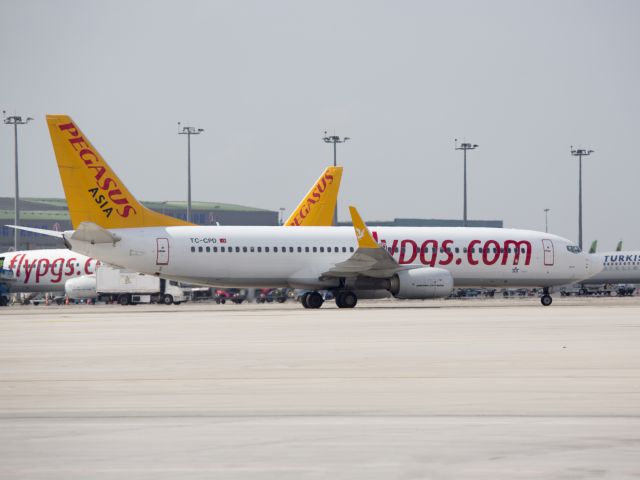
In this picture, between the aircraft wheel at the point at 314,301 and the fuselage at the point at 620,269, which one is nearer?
the aircraft wheel at the point at 314,301

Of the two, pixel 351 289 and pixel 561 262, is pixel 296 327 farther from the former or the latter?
pixel 561 262

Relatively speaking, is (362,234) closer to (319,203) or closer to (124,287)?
(319,203)

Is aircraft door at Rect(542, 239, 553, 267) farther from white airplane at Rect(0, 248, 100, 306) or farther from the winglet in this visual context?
white airplane at Rect(0, 248, 100, 306)

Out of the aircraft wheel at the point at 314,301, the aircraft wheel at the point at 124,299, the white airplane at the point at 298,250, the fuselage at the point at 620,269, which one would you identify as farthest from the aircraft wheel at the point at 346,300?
the fuselage at the point at 620,269

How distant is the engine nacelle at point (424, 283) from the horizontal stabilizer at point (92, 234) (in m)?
13.4

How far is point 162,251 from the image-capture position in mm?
51125

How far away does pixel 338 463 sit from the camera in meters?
9.79

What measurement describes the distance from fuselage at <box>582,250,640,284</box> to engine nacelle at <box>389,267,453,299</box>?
58.2 m

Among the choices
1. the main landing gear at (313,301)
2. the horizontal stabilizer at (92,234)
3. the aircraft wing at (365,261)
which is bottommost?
the main landing gear at (313,301)

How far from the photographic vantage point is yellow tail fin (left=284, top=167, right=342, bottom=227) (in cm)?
6638

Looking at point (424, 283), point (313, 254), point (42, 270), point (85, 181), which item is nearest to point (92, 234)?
point (85, 181)

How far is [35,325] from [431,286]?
20917mm

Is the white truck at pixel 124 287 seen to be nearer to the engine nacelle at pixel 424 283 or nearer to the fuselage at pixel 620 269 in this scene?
the engine nacelle at pixel 424 283

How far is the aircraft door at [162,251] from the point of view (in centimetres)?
5109
